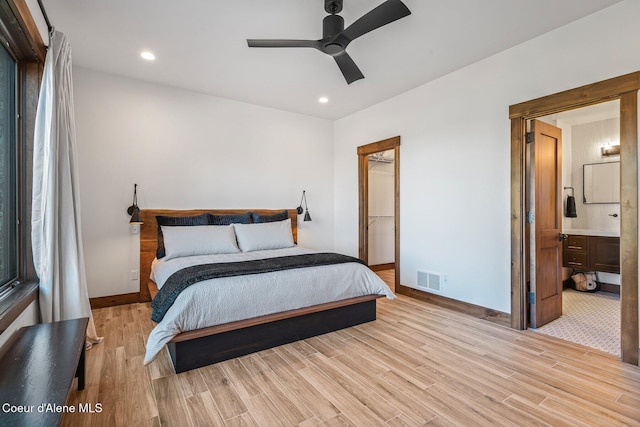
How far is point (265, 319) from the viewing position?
251 centimetres

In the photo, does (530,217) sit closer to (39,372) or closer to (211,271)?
(211,271)

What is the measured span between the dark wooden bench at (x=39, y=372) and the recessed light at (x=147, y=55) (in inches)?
103

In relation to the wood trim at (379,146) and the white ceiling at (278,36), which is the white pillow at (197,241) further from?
the wood trim at (379,146)

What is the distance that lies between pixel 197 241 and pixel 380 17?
282 cm

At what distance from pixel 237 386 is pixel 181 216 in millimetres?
2572

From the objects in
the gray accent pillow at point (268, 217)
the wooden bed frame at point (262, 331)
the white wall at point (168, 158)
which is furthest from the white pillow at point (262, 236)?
the wooden bed frame at point (262, 331)

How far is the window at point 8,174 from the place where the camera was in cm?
200

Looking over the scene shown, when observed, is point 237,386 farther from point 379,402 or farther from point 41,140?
point 41,140

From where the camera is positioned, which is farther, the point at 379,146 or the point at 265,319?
the point at 379,146

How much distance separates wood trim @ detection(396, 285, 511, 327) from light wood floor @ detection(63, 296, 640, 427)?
0.89 ft

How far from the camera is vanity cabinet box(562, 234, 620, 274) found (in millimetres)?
4129

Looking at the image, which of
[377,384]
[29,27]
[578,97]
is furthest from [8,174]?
[578,97]

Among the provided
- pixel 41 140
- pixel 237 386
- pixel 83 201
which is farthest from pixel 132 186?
pixel 237 386

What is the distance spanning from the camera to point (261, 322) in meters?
2.49
